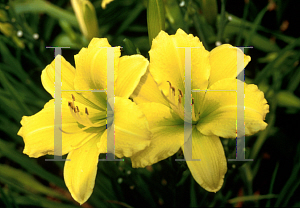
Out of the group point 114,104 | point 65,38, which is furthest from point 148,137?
point 65,38

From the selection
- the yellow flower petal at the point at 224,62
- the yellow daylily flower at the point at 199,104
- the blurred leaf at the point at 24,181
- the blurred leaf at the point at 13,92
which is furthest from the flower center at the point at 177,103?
the blurred leaf at the point at 24,181

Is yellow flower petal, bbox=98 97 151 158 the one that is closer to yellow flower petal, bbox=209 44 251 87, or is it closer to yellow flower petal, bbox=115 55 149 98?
yellow flower petal, bbox=115 55 149 98

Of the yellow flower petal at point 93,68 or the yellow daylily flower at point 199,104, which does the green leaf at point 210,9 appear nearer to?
the yellow daylily flower at point 199,104

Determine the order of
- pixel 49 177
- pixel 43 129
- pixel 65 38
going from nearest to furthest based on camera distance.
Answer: pixel 43 129
pixel 49 177
pixel 65 38

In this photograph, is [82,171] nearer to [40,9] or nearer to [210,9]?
[210,9]

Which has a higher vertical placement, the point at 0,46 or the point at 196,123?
the point at 0,46

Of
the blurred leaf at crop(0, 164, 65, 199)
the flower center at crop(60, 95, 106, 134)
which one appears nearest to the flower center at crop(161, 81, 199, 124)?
the flower center at crop(60, 95, 106, 134)

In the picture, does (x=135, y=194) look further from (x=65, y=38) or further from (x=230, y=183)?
(x=65, y=38)
